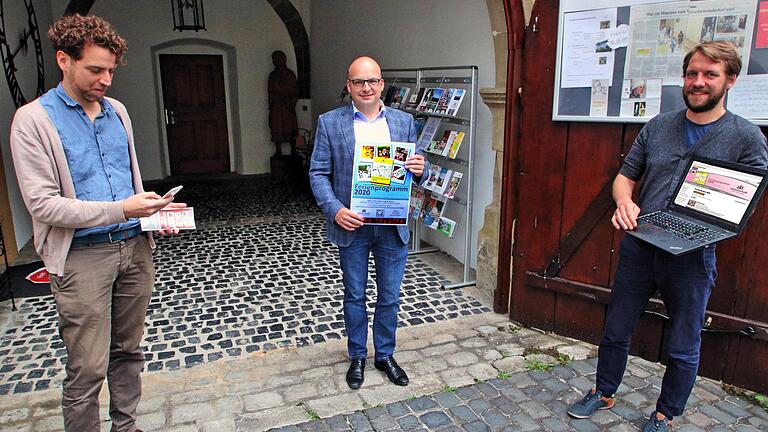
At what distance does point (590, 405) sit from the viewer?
110 inches

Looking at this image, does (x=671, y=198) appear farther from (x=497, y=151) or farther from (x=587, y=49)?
(x=497, y=151)

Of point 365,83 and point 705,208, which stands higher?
point 365,83

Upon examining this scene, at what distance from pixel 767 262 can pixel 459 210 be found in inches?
106

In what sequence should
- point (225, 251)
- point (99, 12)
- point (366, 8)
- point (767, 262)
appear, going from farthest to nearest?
1. point (99, 12)
2. point (366, 8)
3. point (225, 251)
4. point (767, 262)

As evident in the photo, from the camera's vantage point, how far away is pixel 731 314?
295 centimetres

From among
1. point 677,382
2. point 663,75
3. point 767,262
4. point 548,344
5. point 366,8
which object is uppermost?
point 366,8

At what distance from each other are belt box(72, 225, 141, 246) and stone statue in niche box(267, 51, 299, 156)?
26.1 ft

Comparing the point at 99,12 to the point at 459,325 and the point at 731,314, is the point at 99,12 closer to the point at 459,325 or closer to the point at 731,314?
the point at 459,325

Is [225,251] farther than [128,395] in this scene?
Yes

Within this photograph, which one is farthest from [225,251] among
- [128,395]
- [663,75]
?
[663,75]

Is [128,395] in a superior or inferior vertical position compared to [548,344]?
superior

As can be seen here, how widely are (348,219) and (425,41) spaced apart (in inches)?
133

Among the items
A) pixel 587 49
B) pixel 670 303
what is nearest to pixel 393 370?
pixel 670 303

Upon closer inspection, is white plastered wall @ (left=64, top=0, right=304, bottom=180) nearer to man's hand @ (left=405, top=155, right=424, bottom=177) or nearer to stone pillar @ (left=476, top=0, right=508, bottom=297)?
stone pillar @ (left=476, top=0, right=508, bottom=297)
